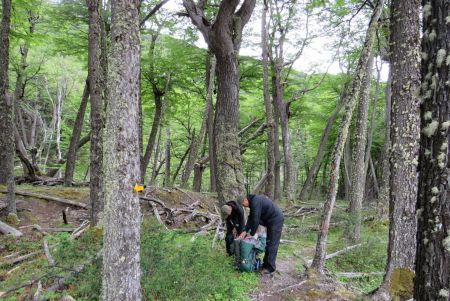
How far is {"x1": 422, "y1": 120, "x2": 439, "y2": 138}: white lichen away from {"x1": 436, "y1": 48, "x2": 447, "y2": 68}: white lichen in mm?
359

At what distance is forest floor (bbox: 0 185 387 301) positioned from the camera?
5.79 m

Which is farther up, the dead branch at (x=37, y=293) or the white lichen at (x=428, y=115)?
the white lichen at (x=428, y=115)

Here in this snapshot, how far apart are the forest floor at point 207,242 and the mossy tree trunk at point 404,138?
1.08m

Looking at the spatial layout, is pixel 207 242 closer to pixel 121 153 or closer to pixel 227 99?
pixel 227 99

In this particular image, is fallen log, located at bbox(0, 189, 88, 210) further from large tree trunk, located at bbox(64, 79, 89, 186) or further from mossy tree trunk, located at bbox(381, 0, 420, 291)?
mossy tree trunk, located at bbox(381, 0, 420, 291)

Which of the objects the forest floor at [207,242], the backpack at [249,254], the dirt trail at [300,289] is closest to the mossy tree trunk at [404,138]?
the dirt trail at [300,289]

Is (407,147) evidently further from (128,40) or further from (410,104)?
(128,40)

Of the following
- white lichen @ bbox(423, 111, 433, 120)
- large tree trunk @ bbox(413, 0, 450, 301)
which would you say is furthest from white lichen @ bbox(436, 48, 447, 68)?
white lichen @ bbox(423, 111, 433, 120)

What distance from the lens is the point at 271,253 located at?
6.83 metres

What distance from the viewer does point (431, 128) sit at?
2166 millimetres

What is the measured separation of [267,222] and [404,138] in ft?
9.72

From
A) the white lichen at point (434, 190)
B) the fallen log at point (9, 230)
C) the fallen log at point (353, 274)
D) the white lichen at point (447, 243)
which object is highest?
the white lichen at point (434, 190)

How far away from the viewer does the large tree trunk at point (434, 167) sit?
2094 mm

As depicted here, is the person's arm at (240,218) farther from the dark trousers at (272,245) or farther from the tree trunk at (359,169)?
the tree trunk at (359,169)
